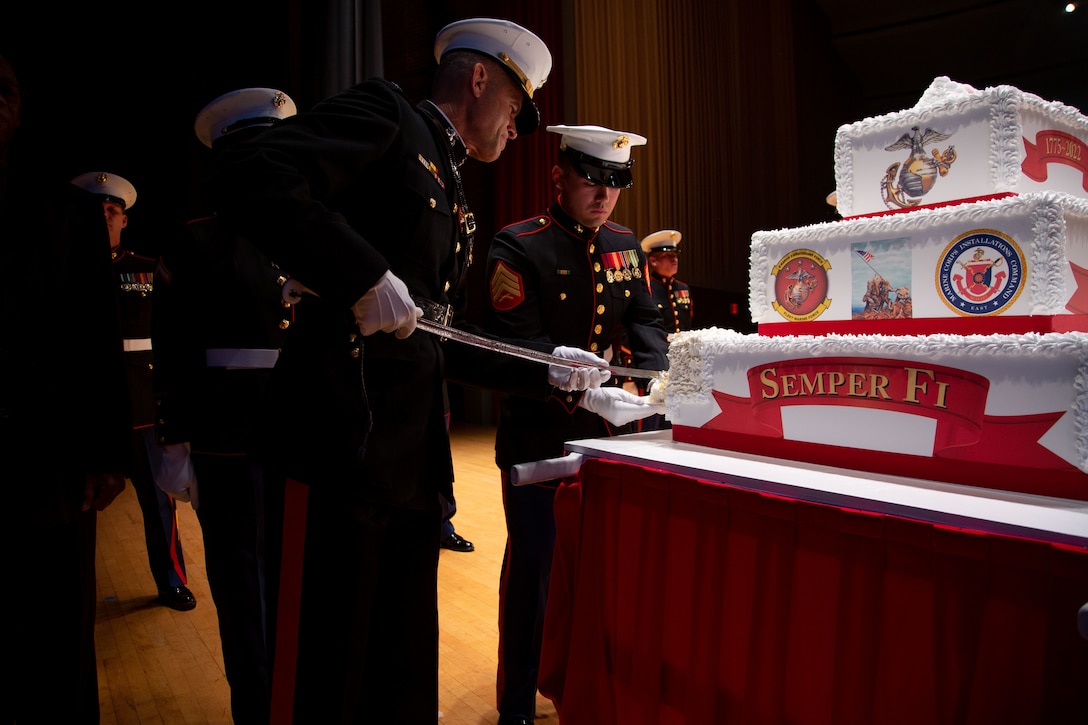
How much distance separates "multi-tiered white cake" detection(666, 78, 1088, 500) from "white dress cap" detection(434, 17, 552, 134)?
0.69 metres

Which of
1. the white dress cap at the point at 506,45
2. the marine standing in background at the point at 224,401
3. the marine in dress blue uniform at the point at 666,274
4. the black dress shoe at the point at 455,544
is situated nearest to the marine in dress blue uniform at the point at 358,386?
the white dress cap at the point at 506,45

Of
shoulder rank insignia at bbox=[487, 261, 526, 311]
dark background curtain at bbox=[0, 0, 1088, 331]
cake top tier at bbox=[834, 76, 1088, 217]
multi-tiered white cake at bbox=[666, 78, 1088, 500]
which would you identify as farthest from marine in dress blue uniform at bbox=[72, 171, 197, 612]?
cake top tier at bbox=[834, 76, 1088, 217]

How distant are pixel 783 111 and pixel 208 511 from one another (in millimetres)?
8688

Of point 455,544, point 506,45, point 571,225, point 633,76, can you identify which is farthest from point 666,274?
point 506,45

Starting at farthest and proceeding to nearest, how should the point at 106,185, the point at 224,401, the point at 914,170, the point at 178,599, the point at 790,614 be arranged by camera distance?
the point at 106,185 < the point at 178,599 < the point at 224,401 < the point at 914,170 < the point at 790,614

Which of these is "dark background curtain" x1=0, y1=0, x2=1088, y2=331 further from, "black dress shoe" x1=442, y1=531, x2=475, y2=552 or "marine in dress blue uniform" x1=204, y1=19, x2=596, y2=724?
"marine in dress blue uniform" x1=204, y1=19, x2=596, y2=724

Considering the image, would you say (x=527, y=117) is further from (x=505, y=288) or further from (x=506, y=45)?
(x=505, y=288)

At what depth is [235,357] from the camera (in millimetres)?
1691

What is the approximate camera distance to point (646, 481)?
1.38m

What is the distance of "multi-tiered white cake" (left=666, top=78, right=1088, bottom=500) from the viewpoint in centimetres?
108

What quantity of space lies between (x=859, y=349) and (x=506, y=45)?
0.98 metres

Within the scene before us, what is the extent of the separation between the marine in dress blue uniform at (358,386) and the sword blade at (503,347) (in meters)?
0.04

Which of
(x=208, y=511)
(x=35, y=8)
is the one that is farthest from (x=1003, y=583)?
(x=35, y=8)

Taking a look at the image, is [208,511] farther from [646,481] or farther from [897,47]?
[897,47]
